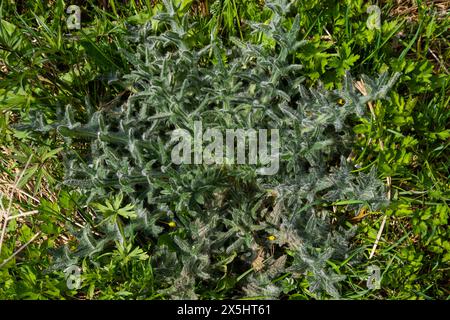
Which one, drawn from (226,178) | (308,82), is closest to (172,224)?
(226,178)

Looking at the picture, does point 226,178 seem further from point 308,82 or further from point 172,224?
point 308,82

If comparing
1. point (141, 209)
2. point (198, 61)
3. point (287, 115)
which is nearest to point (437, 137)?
point (287, 115)

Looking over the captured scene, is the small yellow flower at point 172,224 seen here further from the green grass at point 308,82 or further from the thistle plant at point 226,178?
the green grass at point 308,82

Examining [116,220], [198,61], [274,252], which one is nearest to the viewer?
[116,220]

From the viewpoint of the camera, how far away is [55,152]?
299 centimetres

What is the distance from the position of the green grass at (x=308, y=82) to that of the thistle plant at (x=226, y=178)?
0.10 m

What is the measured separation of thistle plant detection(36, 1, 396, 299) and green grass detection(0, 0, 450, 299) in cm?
10

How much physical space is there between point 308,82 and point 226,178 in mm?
726

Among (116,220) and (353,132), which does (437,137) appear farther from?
(116,220)

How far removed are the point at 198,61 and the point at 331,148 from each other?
92cm

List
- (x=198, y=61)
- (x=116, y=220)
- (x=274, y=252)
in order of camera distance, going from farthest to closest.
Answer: (x=198, y=61) → (x=274, y=252) → (x=116, y=220)

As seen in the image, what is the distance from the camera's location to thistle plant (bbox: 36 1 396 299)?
2889 millimetres

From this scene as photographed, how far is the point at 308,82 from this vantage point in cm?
320

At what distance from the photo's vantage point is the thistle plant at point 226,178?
2889mm
